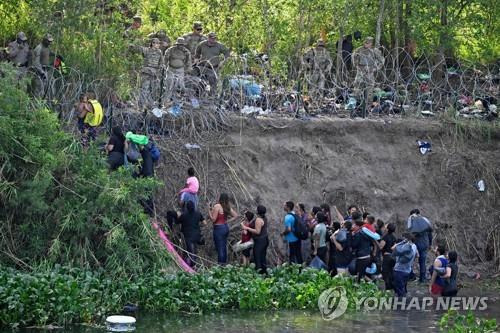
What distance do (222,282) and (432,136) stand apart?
9.02 m

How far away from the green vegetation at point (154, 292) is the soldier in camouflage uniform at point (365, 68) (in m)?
6.61

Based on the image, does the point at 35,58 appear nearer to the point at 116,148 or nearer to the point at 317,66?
the point at 116,148

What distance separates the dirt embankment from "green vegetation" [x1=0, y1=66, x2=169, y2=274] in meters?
3.47

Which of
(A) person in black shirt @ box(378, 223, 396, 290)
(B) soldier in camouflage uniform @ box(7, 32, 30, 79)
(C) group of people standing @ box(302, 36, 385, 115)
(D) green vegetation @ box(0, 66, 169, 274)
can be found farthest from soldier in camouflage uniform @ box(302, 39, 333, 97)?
(D) green vegetation @ box(0, 66, 169, 274)

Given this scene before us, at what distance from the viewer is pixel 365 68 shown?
27016mm

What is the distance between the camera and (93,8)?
24.4 meters

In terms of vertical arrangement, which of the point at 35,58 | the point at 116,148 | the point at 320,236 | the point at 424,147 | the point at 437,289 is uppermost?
the point at 35,58

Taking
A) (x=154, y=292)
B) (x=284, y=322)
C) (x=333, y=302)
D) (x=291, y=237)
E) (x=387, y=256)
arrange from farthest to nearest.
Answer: (x=291, y=237)
(x=387, y=256)
(x=333, y=302)
(x=154, y=292)
(x=284, y=322)

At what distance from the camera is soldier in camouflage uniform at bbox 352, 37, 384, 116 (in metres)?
27.0

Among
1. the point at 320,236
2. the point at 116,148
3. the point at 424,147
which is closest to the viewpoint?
the point at 116,148

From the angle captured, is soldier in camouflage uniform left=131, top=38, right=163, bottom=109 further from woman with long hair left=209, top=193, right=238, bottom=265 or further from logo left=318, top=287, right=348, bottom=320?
logo left=318, top=287, right=348, bottom=320

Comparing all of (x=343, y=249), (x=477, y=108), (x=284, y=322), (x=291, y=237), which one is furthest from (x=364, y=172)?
(x=284, y=322)

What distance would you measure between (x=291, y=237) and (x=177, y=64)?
14.9 ft

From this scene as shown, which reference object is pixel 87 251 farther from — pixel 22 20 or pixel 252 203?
pixel 22 20
